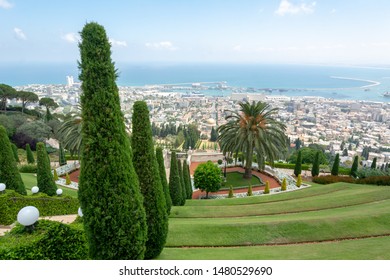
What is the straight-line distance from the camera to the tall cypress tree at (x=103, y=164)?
461 cm

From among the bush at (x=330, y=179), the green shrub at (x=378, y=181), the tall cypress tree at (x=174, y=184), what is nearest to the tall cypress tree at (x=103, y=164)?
the tall cypress tree at (x=174, y=184)

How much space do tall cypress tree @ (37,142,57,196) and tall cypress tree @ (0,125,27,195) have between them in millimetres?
1122

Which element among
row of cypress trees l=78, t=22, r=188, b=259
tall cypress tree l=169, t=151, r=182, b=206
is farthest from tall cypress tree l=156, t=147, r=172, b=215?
row of cypress trees l=78, t=22, r=188, b=259

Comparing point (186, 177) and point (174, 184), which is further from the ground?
point (174, 184)

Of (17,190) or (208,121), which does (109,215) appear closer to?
(17,190)

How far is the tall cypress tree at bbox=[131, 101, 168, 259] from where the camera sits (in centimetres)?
610

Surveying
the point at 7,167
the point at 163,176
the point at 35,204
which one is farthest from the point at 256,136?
the point at 7,167

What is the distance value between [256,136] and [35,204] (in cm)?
1660

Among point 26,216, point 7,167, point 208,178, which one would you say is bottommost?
point 208,178

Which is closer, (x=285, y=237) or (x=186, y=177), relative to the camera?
(x=285, y=237)

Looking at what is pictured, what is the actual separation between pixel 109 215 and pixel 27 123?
3305 cm

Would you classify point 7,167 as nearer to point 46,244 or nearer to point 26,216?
point 26,216

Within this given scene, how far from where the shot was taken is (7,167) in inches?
406

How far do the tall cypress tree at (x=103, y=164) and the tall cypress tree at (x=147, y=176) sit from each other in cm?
110
